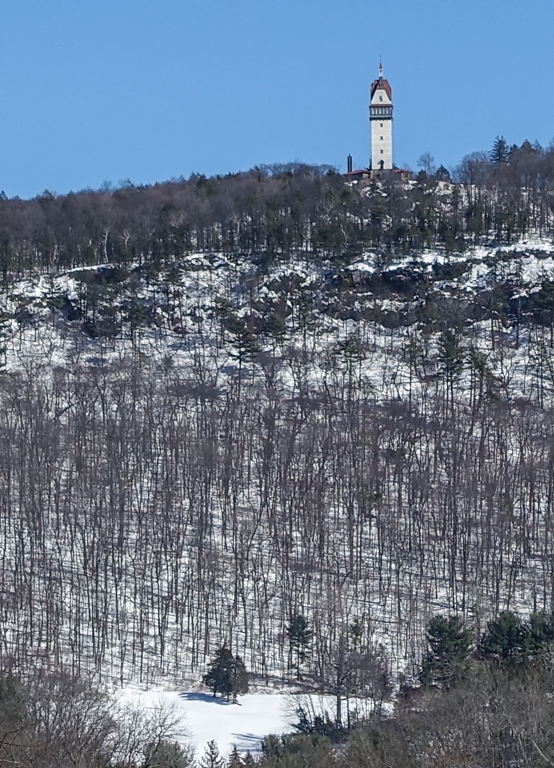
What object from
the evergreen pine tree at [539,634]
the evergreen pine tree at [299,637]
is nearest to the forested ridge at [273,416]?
the evergreen pine tree at [299,637]

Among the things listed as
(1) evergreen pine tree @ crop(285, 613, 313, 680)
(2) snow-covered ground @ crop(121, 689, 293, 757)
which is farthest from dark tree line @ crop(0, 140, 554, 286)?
(2) snow-covered ground @ crop(121, 689, 293, 757)

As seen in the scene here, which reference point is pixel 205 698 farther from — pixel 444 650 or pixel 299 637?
pixel 444 650

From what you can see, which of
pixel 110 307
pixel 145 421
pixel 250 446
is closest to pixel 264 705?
pixel 250 446

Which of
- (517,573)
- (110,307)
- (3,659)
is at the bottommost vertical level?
(3,659)

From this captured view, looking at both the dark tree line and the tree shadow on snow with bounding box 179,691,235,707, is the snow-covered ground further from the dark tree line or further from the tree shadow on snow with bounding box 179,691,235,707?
the dark tree line

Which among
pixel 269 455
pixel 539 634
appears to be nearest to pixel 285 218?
pixel 269 455

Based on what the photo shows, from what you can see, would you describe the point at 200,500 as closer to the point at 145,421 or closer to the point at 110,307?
the point at 145,421
